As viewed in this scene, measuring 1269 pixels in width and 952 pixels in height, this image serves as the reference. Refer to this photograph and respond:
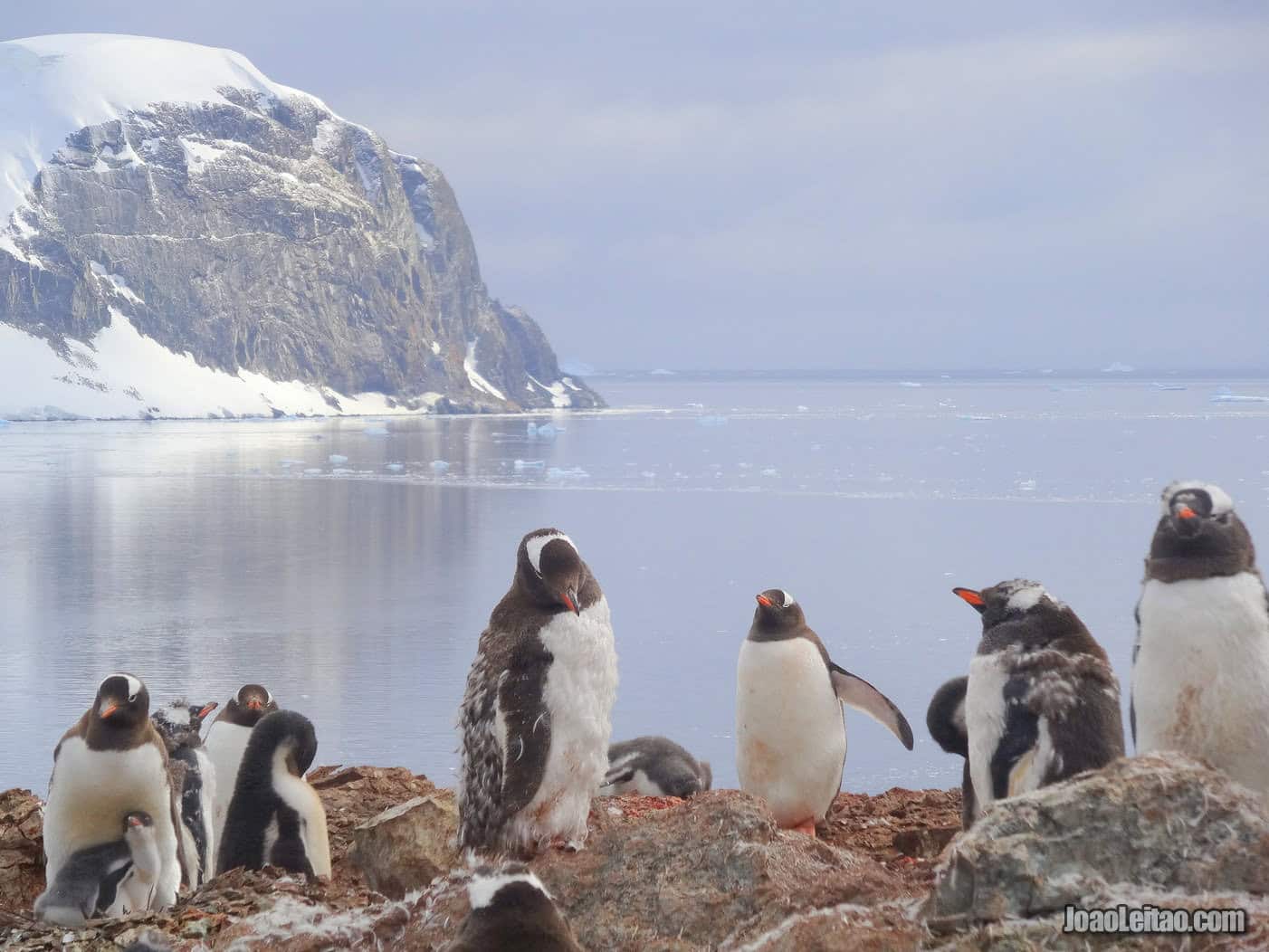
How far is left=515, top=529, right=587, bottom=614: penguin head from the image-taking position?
3.29 m

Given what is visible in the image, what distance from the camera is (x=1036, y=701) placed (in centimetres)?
321

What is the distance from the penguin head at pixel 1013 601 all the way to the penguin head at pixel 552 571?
94 centimetres

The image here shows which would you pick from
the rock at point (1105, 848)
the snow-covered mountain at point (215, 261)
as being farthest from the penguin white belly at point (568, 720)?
the snow-covered mountain at point (215, 261)

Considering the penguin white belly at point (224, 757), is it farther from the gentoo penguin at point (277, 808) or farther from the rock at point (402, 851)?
the rock at point (402, 851)

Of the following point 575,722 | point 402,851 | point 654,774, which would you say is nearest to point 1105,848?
point 575,722

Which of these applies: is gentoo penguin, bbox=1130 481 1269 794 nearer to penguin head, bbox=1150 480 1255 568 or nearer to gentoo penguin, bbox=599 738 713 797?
penguin head, bbox=1150 480 1255 568

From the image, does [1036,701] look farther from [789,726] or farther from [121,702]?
[121,702]

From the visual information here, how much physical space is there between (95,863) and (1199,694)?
2.84m

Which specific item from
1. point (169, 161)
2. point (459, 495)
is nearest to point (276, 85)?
point (169, 161)

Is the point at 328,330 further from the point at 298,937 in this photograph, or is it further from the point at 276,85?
the point at 298,937

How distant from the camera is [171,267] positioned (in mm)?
76500

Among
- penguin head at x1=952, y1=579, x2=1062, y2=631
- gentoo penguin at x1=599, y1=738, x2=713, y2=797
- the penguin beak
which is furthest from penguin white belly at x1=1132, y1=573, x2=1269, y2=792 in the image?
gentoo penguin at x1=599, y1=738, x2=713, y2=797

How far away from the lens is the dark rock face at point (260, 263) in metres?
73.0

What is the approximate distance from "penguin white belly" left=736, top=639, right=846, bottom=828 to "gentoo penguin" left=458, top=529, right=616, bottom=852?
1.14 metres
